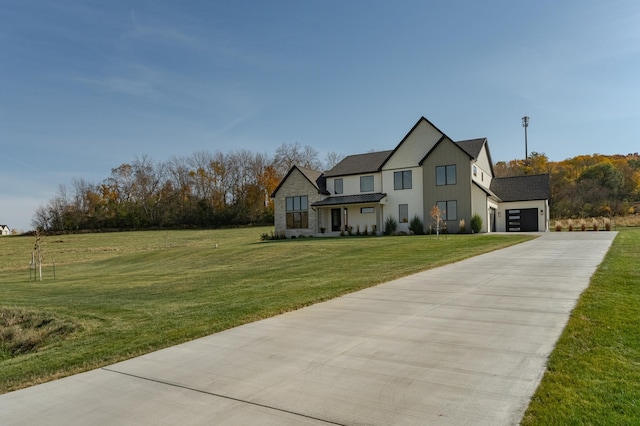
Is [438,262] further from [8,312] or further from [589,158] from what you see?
[589,158]

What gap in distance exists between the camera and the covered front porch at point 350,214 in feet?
113

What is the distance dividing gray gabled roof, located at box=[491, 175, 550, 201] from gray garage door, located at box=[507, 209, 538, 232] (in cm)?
108

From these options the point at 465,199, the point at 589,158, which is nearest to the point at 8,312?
the point at 465,199

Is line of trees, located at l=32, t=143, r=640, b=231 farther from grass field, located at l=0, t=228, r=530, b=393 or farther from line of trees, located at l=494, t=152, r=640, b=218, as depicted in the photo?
grass field, located at l=0, t=228, r=530, b=393

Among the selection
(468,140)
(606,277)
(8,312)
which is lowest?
(8,312)

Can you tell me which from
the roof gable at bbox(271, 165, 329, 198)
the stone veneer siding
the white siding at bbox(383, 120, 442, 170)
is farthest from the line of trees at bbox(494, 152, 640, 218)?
the stone veneer siding

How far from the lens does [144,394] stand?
3.97 m

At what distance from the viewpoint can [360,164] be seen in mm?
37625

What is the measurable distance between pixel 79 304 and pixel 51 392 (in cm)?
703

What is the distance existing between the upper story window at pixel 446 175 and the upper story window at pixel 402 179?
8.05 feet

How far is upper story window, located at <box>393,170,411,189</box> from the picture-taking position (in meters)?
33.9

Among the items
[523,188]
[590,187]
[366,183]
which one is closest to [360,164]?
[366,183]

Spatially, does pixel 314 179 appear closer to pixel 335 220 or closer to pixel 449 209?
pixel 335 220

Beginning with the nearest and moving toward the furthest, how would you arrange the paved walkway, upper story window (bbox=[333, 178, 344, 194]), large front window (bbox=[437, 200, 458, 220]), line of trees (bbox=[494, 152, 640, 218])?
the paved walkway → large front window (bbox=[437, 200, 458, 220]) → upper story window (bbox=[333, 178, 344, 194]) → line of trees (bbox=[494, 152, 640, 218])
